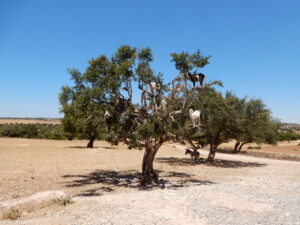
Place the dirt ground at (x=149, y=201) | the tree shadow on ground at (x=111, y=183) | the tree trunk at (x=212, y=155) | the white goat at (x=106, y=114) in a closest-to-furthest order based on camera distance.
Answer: the dirt ground at (x=149, y=201) → the white goat at (x=106, y=114) → the tree shadow on ground at (x=111, y=183) → the tree trunk at (x=212, y=155)

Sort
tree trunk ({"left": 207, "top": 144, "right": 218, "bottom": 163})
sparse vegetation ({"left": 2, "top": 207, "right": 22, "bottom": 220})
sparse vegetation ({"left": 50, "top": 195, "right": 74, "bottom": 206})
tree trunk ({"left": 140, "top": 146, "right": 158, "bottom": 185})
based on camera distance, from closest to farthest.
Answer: sparse vegetation ({"left": 2, "top": 207, "right": 22, "bottom": 220}), sparse vegetation ({"left": 50, "top": 195, "right": 74, "bottom": 206}), tree trunk ({"left": 140, "top": 146, "right": 158, "bottom": 185}), tree trunk ({"left": 207, "top": 144, "right": 218, "bottom": 163})

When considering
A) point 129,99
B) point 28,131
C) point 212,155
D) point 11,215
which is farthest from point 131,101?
point 28,131

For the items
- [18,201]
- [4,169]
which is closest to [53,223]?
[18,201]

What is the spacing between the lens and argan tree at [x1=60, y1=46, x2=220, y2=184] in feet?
44.9

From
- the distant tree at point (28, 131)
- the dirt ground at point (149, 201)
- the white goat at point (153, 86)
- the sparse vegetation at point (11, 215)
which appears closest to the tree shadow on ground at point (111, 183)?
the dirt ground at point (149, 201)

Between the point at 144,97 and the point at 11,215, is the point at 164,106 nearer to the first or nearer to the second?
the point at 144,97

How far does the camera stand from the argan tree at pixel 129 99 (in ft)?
44.9

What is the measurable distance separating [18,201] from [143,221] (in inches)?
245

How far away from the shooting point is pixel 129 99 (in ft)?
49.1

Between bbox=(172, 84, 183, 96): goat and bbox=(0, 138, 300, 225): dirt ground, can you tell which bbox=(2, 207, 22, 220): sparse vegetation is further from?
bbox=(172, 84, 183, 96): goat

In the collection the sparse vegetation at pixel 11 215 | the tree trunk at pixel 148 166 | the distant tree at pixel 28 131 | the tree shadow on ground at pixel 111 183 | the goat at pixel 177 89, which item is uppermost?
the goat at pixel 177 89

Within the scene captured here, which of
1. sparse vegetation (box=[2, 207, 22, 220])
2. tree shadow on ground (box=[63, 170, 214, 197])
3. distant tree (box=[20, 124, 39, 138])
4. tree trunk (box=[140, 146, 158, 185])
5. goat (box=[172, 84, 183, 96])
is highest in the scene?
goat (box=[172, 84, 183, 96])

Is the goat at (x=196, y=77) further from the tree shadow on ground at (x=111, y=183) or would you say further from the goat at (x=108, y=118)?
the tree shadow on ground at (x=111, y=183)

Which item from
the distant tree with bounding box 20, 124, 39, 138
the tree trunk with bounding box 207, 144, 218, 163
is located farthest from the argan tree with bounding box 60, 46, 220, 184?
the distant tree with bounding box 20, 124, 39, 138
